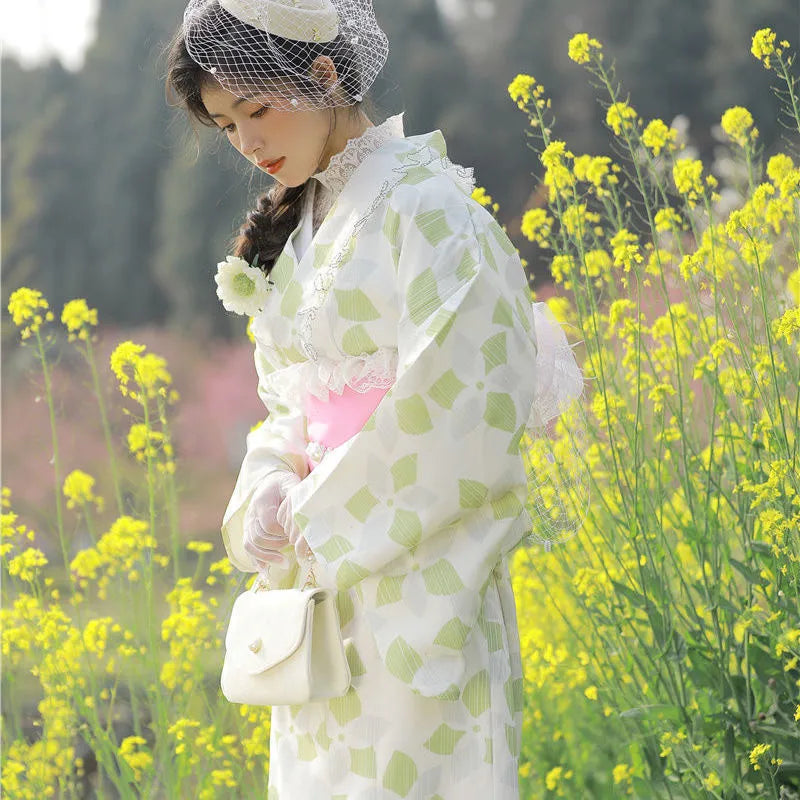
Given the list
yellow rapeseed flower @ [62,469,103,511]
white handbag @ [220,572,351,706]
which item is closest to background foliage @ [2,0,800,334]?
yellow rapeseed flower @ [62,469,103,511]

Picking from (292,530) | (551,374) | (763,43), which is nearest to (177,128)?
(763,43)

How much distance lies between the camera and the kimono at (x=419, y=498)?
1.24m

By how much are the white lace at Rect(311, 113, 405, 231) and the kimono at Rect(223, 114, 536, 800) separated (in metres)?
0.06

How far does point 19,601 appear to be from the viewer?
6.17ft

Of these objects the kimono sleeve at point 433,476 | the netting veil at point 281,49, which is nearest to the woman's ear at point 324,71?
the netting veil at point 281,49

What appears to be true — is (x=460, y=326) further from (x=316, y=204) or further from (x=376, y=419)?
(x=316, y=204)

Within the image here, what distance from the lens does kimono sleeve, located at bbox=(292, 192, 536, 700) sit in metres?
1.23

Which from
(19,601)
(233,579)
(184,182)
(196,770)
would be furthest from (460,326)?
(184,182)

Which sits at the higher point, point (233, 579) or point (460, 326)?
point (460, 326)

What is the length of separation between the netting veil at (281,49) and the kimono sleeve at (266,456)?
1.10 feet

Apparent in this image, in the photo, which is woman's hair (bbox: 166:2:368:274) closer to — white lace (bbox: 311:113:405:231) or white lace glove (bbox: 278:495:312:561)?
white lace (bbox: 311:113:405:231)

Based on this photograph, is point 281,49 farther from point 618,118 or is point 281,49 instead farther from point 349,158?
point 618,118

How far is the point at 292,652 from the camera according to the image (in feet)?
4.12

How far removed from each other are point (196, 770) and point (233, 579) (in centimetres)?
44
